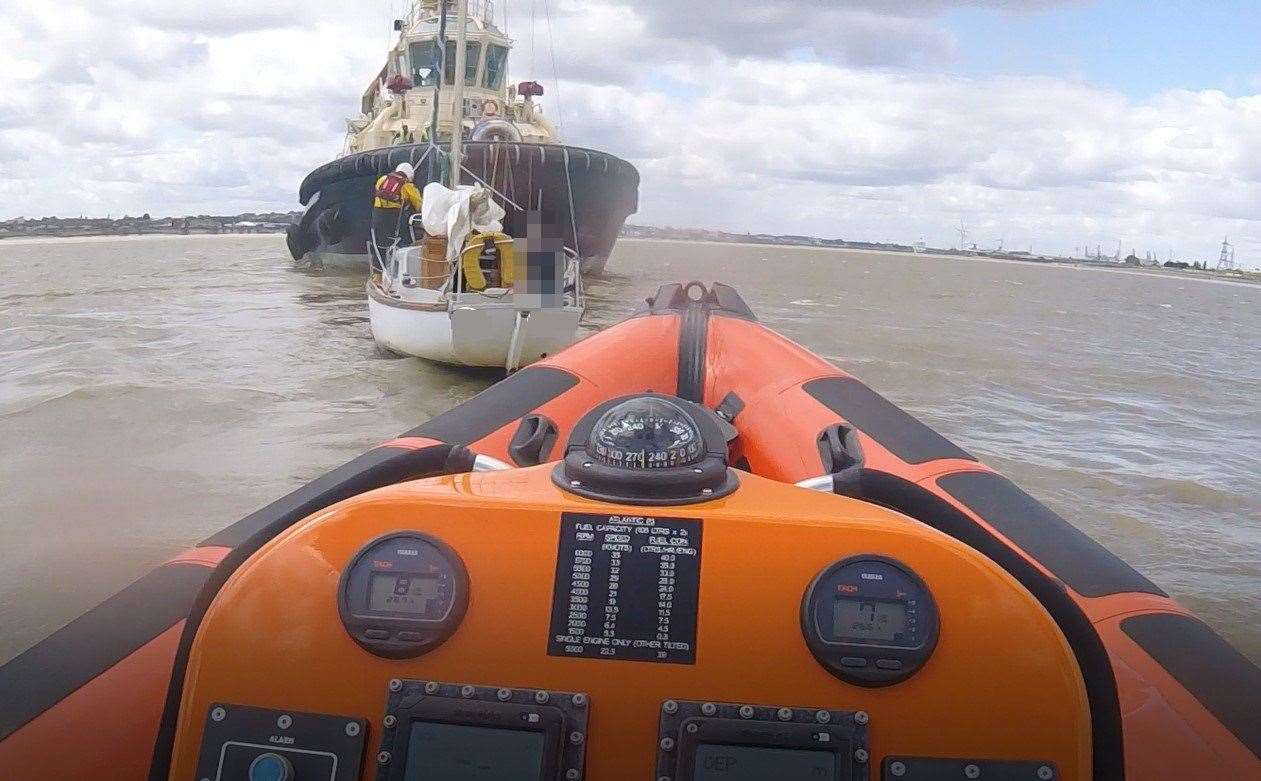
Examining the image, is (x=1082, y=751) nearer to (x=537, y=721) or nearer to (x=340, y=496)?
(x=537, y=721)

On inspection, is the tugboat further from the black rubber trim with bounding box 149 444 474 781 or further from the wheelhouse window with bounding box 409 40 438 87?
the black rubber trim with bounding box 149 444 474 781

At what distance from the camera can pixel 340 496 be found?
1577 millimetres

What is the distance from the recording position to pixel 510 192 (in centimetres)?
1384

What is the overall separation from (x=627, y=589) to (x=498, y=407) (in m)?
1.76

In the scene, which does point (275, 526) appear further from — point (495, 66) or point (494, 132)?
point (495, 66)

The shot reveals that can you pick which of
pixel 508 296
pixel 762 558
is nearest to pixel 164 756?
pixel 762 558

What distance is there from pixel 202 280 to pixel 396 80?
19.7 ft

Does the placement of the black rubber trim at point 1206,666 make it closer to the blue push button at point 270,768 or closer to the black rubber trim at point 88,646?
the blue push button at point 270,768

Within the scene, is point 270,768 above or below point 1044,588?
below

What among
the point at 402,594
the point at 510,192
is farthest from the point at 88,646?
the point at 510,192

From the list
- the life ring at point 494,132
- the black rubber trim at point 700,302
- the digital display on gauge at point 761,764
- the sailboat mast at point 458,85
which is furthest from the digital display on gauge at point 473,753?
the life ring at point 494,132

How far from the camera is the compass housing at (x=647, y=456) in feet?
4.54

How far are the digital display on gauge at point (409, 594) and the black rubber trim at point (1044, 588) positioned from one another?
0.70 meters

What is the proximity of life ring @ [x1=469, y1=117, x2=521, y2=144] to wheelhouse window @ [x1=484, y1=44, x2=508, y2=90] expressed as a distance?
419 centimetres
